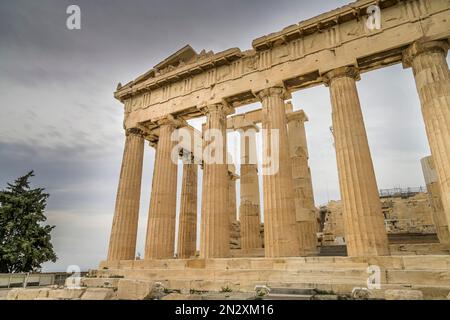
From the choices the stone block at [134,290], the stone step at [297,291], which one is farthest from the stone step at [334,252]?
the stone block at [134,290]

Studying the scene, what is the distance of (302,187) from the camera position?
18.8 metres

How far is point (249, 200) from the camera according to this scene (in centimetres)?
2062

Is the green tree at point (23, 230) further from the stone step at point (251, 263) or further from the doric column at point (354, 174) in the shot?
the doric column at point (354, 174)

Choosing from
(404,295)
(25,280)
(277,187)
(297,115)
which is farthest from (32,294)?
(297,115)

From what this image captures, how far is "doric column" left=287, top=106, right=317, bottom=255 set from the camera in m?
17.4

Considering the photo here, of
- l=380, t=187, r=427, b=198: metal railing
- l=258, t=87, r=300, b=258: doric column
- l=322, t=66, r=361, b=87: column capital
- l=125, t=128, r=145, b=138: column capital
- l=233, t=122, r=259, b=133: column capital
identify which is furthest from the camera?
l=380, t=187, r=427, b=198: metal railing

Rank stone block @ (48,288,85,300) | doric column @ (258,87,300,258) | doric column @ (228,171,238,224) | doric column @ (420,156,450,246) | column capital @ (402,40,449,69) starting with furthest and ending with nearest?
doric column @ (228,171,238,224) → doric column @ (420,156,450,246) → doric column @ (258,87,300,258) → column capital @ (402,40,449,69) → stone block @ (48,288,85,300)

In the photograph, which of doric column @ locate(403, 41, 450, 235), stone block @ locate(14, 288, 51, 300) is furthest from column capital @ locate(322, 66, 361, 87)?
stone block @ locate(14, 288, 51, 300)

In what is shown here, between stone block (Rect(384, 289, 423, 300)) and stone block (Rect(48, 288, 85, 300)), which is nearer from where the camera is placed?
stone block (Rect(384, 289, 423, 300))

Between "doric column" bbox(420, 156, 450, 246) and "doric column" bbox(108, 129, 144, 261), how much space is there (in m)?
17.3

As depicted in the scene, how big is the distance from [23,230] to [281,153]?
22991 millimetres

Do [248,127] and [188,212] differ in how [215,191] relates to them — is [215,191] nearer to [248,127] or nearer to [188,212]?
[188,212]

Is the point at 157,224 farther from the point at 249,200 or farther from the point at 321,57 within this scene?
the point at 321,57

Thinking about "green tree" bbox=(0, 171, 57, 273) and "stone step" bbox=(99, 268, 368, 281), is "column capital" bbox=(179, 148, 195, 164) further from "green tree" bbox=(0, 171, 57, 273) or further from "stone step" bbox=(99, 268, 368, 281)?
"green tree" bbox=(0, 171, 57, 273)
